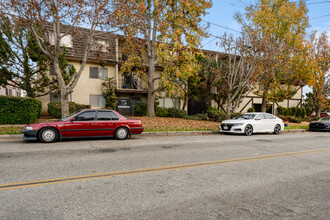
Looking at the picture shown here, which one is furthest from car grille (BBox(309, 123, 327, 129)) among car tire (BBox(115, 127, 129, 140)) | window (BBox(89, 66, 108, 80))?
window (BBox(89, 66, 108, 80))

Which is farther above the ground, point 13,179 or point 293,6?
point 293,6

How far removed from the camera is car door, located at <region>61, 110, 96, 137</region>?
8.50 metres

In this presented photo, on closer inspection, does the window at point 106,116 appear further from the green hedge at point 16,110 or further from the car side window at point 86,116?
the green hedge at point 16,110

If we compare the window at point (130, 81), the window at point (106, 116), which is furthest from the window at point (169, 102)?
the window at point (106, 116)

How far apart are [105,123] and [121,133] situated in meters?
0.87

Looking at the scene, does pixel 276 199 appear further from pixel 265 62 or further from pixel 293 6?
pixel 293 6

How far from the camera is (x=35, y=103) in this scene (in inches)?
A: 508

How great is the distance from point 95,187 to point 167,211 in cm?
154

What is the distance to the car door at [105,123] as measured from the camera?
9.05 meters

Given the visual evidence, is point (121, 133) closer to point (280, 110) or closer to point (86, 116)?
point (86, 116)

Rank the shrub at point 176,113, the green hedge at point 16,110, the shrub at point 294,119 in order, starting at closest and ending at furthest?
the green hedge at point 16,110 → the shrub at point 176,113 → the shrub at point 294,119

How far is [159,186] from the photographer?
152 inches

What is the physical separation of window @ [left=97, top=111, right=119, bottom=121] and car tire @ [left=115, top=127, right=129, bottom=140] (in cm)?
57

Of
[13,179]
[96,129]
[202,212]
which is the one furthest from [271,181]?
[96,129]
